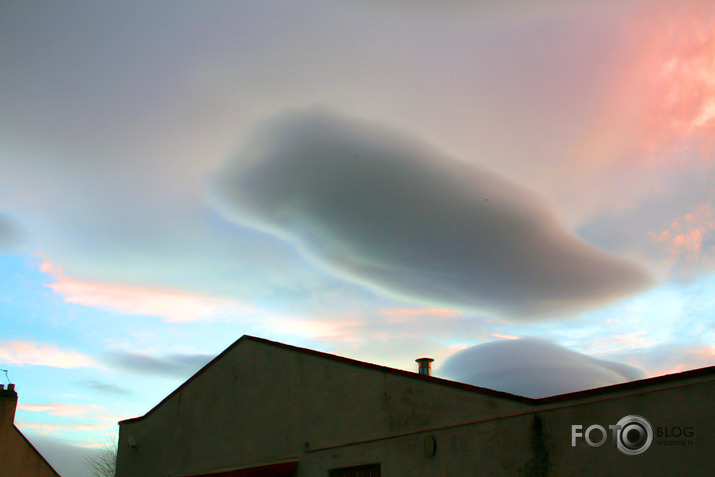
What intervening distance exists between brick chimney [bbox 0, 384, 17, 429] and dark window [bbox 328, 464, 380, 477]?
16943 millimetres

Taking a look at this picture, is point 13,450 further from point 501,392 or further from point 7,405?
point 501,392

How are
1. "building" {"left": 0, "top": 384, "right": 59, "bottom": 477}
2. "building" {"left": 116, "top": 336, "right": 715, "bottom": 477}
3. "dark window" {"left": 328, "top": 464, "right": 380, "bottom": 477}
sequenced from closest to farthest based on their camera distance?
"building" {"left": 116, "top": 336, "right": 715, "bottom": 477} < "dark window" {"left": 328, "top": 464, "right": 380, "bottom": 477} < "building" {"left": 0, "top": 384, "right": 59, "bottom": 477}

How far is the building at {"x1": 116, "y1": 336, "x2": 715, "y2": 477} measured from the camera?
752cm

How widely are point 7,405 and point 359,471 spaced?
1794 centimetres

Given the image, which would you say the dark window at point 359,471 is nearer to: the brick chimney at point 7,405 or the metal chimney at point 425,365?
the metal chimney at point 425,365

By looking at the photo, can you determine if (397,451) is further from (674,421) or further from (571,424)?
(674,421)

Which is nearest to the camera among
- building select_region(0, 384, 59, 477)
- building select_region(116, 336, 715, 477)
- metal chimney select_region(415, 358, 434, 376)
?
building select_region(116, 336, 715, 477)

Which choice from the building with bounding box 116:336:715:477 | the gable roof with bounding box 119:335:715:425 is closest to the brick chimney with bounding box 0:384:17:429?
the building with bounding box 116:336:715:477

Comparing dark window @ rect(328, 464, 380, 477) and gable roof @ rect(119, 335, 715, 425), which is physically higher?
gable roof @ rect(119, 335, 715, 425)

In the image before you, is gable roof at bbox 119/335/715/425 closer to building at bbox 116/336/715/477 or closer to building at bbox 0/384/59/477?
building at bbox 116/336/715/477

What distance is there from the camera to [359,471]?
1120cm

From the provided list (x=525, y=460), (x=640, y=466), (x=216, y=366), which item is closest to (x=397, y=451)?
(x=525, y=460)

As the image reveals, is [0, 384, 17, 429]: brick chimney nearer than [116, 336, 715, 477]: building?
No

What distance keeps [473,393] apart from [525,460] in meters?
1.39
